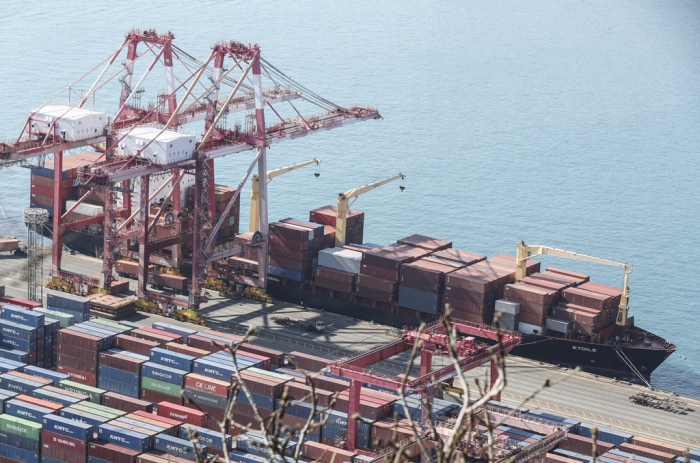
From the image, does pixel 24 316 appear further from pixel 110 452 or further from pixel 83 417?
pixel 110 452

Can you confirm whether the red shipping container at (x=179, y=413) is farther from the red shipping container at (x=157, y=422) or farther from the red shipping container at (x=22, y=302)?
the red shipping container at (x=22, y=302)

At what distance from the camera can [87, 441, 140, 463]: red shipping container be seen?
65.3 m

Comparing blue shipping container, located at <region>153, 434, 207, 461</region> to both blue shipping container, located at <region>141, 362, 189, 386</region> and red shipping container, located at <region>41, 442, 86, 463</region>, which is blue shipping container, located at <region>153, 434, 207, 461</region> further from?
blue shipping container, located at <region>141, 362, 189, 386</region>

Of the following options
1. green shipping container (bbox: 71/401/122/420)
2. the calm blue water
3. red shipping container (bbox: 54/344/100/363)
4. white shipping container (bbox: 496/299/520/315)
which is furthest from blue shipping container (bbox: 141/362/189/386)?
the calm blue water

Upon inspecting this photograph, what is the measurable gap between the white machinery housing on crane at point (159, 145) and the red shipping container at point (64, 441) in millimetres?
35732

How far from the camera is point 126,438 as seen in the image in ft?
217

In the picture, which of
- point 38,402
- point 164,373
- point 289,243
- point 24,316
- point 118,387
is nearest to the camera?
point 38,402

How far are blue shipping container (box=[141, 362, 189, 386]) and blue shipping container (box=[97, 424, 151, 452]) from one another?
8.69 m

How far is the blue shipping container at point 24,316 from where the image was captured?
85.0 meters

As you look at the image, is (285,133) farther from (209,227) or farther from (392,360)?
(392,360)

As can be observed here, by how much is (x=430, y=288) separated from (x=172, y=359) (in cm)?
3027

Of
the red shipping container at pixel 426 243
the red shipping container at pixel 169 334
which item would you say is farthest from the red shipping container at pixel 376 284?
the red shipping container at pixel 169 334

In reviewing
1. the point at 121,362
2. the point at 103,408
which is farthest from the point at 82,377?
the point at 103,408

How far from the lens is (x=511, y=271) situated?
4104 inches
